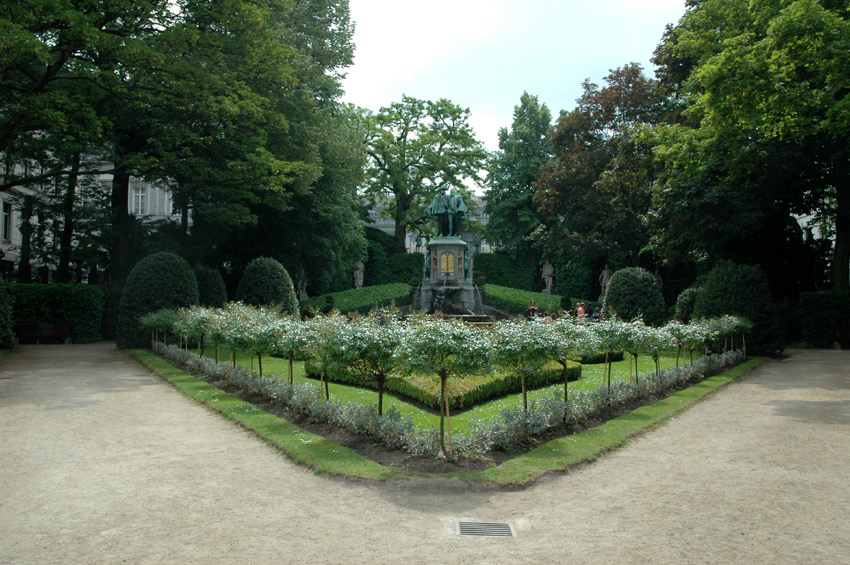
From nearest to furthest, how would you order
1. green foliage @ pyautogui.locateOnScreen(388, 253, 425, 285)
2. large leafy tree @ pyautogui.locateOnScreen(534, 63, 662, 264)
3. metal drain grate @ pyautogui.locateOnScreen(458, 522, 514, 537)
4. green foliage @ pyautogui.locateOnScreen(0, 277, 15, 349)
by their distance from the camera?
metal drain grate @ pyautogui.locateOnScreen(458, 522, 514, 537) < green foliage @ pyautogui.locateOnScreen(0, 277, 15, 349) < large leafy tree @ pyautogui.locateOnScreen(534, 63, 662, 264) < green foliage @ pyautogui.locateOnScreen(388, 253, 425, 285)

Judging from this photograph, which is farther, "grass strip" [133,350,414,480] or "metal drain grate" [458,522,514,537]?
"grass strip" [133,350,414,480]

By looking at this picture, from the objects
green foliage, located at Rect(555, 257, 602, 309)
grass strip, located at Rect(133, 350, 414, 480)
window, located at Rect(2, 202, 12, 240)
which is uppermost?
window, located at Rect(2, 202, 12, 240)

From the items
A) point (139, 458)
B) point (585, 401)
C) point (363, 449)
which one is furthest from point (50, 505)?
point (585, 401)

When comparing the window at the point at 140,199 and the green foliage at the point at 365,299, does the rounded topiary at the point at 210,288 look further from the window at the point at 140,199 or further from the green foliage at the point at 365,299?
the window at the point at 140,199

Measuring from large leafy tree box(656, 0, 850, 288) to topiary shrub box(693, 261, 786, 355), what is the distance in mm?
2697

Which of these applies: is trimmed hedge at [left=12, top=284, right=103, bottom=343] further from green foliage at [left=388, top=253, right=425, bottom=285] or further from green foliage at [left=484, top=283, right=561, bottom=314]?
green foliage at [left=388, top=253, right=425, bottom=285]

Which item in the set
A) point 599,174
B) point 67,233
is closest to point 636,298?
point 599,174

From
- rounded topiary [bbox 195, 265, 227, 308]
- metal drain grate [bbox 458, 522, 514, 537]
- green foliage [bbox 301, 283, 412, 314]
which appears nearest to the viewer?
metal drain grate [bbox 458, 522, 514, 537]

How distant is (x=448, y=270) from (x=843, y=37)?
17519 millimetres

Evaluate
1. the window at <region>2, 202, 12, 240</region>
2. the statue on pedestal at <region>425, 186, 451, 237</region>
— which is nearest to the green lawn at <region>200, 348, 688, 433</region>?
the statue on pedestal at <region>425, 186, 451, 237</region>

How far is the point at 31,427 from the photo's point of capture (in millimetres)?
9266

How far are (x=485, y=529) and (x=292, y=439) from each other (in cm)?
379

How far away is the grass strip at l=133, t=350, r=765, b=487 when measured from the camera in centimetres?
691

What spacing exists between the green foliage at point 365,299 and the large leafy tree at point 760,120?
53.2ft
